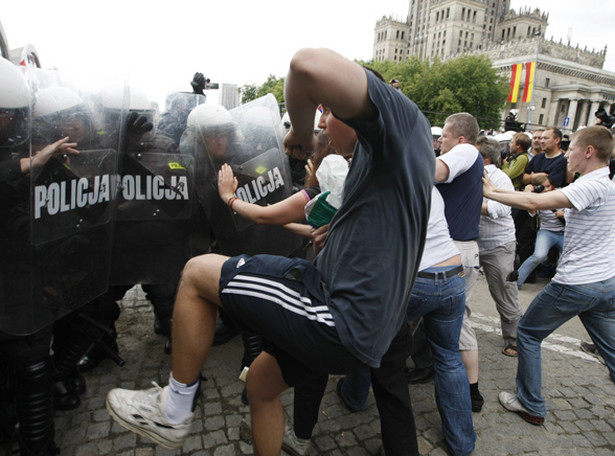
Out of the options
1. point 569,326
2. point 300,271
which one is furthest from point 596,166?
point 569,326

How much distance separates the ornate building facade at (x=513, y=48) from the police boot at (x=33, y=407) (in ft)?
208

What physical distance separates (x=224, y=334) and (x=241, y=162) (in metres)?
1.67

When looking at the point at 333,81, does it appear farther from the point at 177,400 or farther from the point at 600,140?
the point at 600,140

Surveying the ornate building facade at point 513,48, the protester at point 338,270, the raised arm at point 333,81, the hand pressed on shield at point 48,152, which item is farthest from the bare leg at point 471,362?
the ornate building facade at point 513,48

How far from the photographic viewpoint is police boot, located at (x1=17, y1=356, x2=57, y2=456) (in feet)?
6.40

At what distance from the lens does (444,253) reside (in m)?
2.22

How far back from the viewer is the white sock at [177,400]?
1.43m

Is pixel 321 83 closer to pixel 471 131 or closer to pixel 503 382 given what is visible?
pixel 471 131

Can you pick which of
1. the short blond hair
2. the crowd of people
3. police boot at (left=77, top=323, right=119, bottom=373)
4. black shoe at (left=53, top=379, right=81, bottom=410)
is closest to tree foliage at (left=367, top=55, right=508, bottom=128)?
the short blond hair

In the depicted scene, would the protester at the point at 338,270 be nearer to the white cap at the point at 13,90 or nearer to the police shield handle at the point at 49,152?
the police shield handle at the point at 49,152

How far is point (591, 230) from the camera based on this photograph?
250cm

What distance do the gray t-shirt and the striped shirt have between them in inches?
66.4

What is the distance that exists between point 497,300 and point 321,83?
129 inches

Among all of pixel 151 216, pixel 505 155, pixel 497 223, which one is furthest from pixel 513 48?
pixel 151 216
